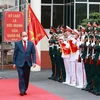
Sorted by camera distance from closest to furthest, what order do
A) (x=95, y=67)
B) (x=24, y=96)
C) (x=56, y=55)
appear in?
(x=24, y=96) → (x=95, y=67) → (x=56, y=55)

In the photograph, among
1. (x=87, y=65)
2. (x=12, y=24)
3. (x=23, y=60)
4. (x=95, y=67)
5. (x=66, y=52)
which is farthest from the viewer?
(x=12, y=24)

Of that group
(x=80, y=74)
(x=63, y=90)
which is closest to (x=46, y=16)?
(x=80, y=74)

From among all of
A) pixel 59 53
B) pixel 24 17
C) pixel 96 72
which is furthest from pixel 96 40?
pixel 24 17

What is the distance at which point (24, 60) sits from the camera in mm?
13562

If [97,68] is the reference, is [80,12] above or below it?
above

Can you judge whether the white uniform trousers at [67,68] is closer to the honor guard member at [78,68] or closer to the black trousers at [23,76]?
the honor guard member at [78,68]

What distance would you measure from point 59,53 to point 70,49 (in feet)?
4.62

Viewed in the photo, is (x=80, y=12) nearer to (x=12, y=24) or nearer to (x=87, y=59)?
(x=12, y=24)

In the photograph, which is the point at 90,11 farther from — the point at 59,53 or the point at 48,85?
the point at 48,85

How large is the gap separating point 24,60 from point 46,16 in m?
11.3

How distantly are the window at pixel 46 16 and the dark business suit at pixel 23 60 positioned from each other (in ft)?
35.8

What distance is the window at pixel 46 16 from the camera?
24562 millimetres

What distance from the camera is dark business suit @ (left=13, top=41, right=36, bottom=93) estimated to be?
44.3 ft

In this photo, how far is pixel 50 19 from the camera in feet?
80.7
